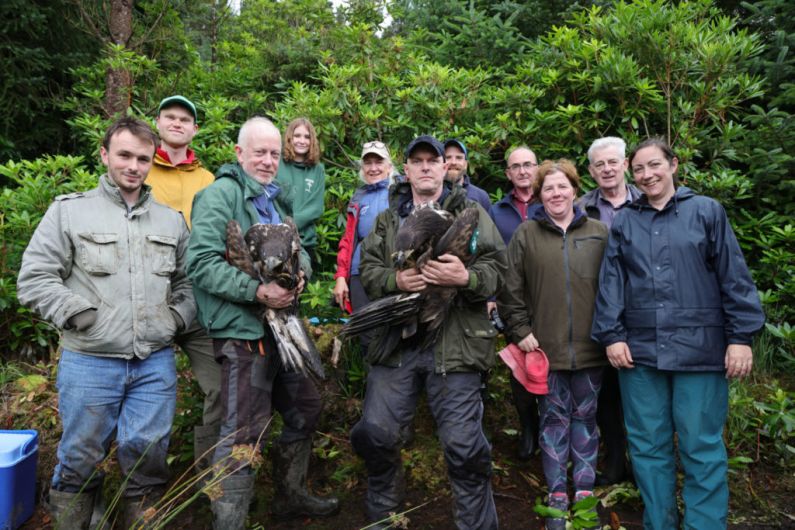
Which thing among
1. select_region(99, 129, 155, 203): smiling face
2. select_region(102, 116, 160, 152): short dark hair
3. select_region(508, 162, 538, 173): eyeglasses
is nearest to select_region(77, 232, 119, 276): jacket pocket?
select_region(99, 129, 155, 203): smiling face

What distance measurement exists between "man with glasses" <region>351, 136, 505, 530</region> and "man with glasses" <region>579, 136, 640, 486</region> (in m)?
1.30

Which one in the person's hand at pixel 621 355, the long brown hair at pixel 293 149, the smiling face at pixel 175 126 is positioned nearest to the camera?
the person's hand at pixel 621 355

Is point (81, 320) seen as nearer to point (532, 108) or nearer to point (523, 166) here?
point (523, 166)

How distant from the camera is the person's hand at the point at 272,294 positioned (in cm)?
288

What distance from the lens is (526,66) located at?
21.1ft

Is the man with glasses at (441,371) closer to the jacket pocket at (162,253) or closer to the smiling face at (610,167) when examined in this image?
the jacket pocket at (162,253)

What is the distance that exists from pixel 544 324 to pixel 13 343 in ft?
16.1

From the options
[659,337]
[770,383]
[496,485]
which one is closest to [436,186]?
[659,337]

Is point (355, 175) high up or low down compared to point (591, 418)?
up

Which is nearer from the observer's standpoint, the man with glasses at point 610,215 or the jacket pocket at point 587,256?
the jacket pocket at point 587,256

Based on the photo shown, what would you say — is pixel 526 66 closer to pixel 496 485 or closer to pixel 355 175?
pixel 355 175

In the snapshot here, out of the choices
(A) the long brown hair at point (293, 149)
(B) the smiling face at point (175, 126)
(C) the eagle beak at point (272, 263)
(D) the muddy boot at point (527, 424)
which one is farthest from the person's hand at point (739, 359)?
(B) the smiling face at point (175, 126)

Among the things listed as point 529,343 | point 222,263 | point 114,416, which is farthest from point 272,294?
point 529,343

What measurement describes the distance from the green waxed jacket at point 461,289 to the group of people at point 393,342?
12 millimetres
